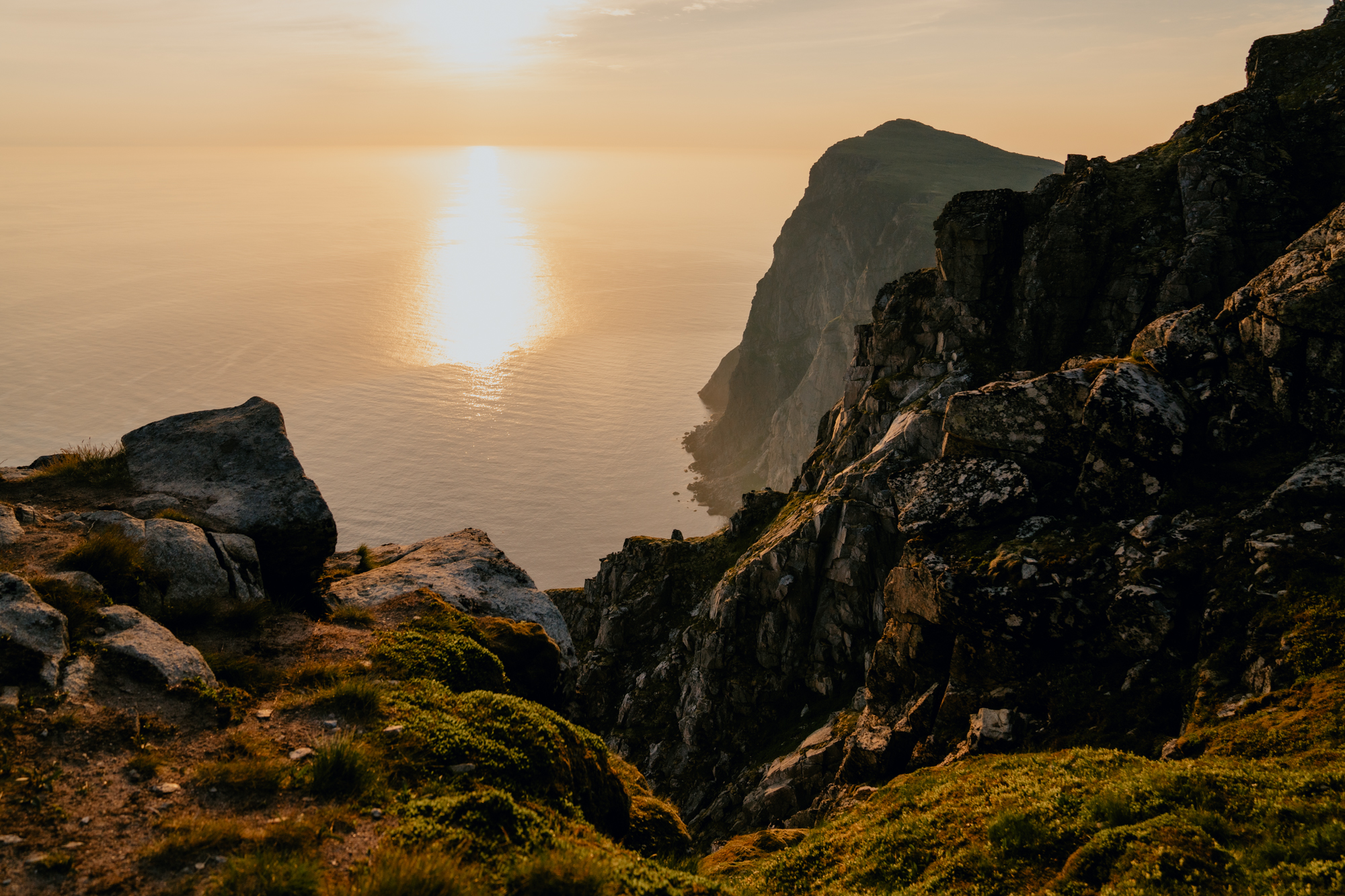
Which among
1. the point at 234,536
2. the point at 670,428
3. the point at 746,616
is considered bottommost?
the point at 670,428

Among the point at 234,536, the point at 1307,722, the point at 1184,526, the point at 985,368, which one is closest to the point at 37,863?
the point at 234,536

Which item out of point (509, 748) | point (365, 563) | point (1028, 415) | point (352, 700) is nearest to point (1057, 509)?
point (1028, 415)

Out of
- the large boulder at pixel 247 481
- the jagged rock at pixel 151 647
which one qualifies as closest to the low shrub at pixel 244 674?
the jagged rock at pixel 151 647

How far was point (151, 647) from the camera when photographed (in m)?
13.3

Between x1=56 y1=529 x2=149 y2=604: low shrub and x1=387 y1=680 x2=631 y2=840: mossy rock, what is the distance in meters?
6.69

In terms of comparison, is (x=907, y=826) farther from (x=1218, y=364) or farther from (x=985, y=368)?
(x=985, y=368)

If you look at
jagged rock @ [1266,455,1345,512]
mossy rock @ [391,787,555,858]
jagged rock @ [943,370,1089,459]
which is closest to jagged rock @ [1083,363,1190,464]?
jagged rock @ [943,370,1089,459]

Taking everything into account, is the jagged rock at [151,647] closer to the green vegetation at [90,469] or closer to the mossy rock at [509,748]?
the mossy rock at [509,748]

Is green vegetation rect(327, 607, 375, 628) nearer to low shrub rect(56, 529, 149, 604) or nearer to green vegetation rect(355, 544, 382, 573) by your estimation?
low shrub rect(56, 529, 149, 604)

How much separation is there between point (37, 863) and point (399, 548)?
15.3m

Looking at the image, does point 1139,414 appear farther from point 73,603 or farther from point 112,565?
point 112,565

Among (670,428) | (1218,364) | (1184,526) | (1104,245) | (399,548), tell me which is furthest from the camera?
(670,428)

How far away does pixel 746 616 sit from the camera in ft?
139

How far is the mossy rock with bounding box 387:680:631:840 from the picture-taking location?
1217cm
